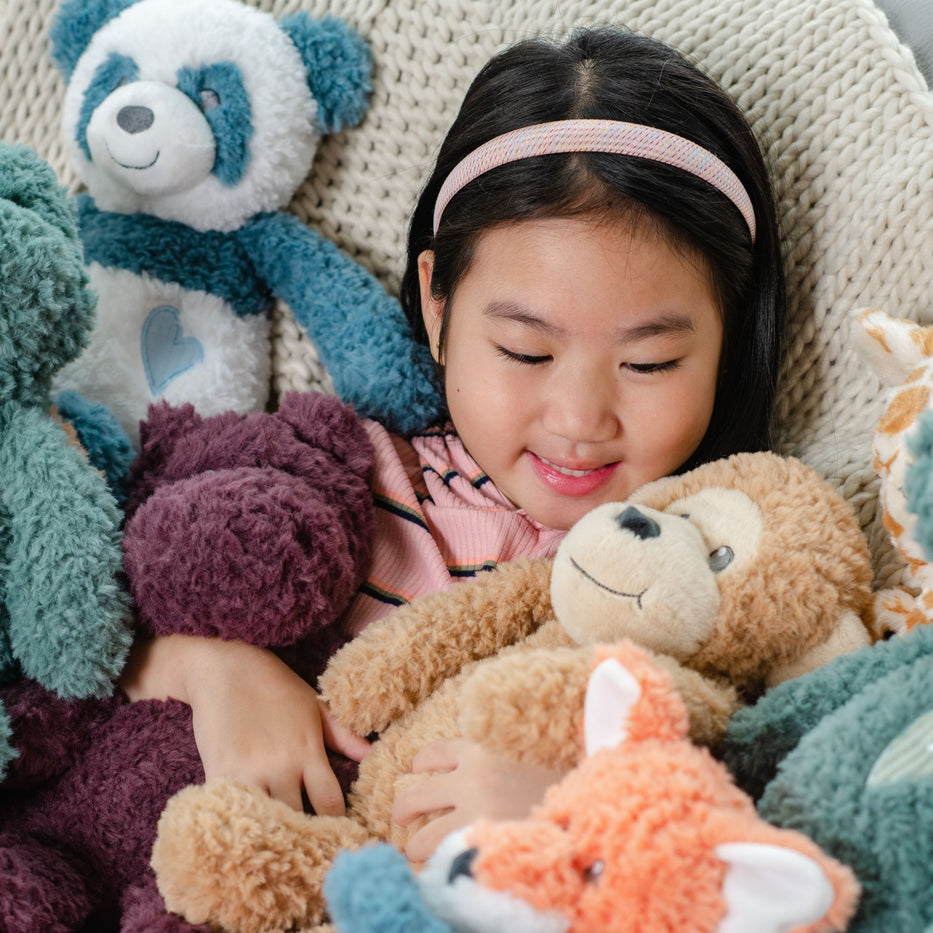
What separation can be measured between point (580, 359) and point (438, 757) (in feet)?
1.29

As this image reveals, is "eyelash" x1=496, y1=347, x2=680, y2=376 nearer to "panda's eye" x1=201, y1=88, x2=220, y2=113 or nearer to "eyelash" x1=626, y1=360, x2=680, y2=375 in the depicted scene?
"eyelash" x1=626, y1=360, x2=680, y2=375

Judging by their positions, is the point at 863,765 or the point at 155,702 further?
the point at 155,702

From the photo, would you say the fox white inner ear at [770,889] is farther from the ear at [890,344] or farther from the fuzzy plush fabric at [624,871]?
the ear at [890,344]

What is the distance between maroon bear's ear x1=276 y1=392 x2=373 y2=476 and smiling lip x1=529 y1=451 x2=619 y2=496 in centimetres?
20

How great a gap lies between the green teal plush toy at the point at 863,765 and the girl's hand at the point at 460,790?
14 centimetres

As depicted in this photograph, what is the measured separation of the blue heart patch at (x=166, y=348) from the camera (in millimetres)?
1196

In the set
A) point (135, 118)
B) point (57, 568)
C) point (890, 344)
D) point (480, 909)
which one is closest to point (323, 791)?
point (57, 568)

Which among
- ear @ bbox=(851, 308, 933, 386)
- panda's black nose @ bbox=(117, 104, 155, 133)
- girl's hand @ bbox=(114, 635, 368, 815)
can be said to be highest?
panda's black nose @ bbox=(117, 104, 155, 133)

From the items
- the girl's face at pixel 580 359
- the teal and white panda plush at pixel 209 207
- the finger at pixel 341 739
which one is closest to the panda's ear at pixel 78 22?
the teal and white panda plush at pixel 209 207

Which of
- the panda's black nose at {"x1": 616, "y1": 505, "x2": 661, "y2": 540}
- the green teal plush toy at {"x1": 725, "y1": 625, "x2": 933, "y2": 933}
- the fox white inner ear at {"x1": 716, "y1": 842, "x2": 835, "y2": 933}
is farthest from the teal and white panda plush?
the fox white inner ear at {"x1": 716, "y1": 842, "x2": 835, "y2": 933}

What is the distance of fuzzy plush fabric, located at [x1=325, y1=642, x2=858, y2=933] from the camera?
1.58ft

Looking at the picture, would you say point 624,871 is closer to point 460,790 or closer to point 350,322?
point 460,790

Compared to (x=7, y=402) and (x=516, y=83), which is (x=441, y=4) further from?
(x=7, y=402)

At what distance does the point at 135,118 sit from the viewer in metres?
1.11
